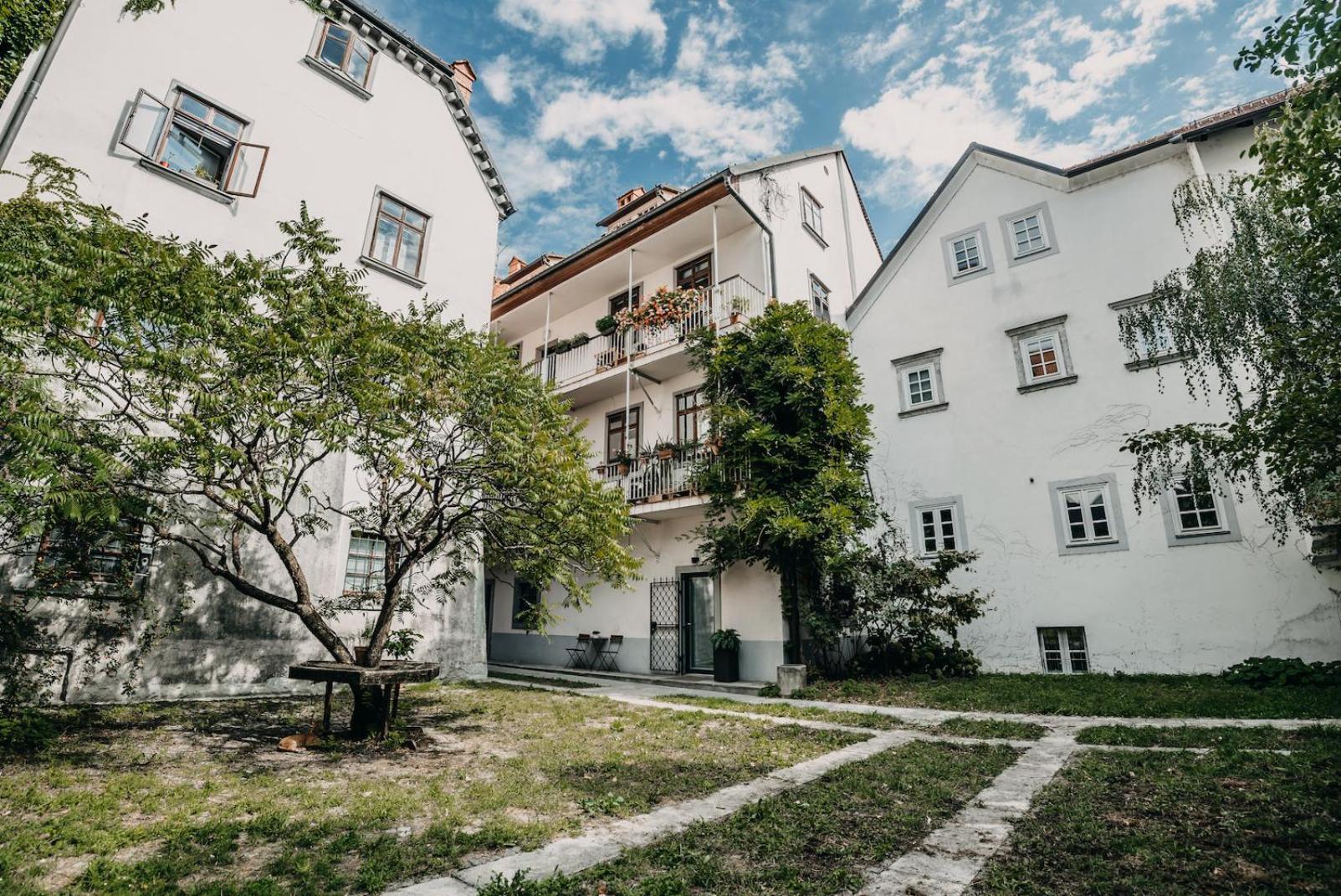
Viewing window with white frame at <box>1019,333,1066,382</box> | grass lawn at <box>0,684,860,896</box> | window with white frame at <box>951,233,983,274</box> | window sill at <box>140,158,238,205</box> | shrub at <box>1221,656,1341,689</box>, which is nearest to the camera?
grass lawn at <box>0,684,860,896</box>

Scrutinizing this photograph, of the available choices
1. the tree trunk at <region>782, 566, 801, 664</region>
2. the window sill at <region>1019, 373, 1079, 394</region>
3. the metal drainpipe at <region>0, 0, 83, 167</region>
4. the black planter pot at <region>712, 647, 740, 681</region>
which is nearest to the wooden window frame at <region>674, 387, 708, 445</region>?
the tree trunk at <region>782, 566, 801, 664</region>

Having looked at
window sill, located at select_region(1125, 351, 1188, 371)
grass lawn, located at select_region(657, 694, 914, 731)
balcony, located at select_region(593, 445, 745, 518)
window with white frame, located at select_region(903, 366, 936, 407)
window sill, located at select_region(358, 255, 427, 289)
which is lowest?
grass lawn, located at select_region(657, 694, 914, 731)

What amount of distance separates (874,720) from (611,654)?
313 inches

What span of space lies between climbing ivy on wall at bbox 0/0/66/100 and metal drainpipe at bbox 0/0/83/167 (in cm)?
11

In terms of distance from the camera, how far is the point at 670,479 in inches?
553

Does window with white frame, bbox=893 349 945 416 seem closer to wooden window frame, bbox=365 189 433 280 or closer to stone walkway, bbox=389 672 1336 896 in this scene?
stone walkway, bbox=389 672 1336 896

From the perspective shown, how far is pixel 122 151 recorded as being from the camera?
9.30 m

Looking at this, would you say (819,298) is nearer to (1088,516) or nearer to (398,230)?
(1088,516)

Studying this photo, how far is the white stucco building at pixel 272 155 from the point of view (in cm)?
905

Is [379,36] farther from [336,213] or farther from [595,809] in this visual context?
[595,809]

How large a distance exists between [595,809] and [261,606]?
7.81m

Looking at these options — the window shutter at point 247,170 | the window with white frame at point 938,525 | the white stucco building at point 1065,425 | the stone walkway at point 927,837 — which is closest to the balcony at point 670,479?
the white stucco building at point 1065,425

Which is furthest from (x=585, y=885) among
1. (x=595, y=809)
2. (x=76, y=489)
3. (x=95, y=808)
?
(x=76, y=489)

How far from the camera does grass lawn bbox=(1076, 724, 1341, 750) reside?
5852 mm
